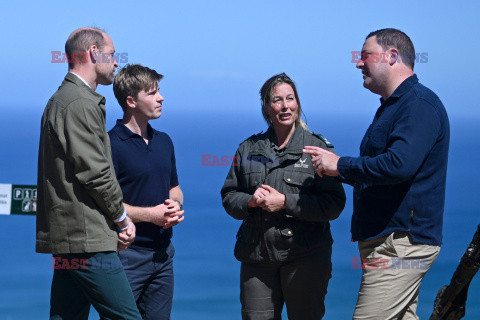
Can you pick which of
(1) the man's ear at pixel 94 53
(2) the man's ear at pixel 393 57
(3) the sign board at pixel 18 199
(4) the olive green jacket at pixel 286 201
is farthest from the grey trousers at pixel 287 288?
(1) the man's ear at pixel 94 53

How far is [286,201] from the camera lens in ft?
11.2

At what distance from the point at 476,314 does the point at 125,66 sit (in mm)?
6009

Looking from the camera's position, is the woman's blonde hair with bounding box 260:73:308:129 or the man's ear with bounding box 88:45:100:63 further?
the woman's blonde hair with bounding box 260:73:308:129

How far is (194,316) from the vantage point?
838cm

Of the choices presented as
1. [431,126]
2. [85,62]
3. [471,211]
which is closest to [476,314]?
[431,126]

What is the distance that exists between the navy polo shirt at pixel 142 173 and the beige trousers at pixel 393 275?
3.52ft

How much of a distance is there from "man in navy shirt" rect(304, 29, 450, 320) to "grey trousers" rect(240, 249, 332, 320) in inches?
14.6

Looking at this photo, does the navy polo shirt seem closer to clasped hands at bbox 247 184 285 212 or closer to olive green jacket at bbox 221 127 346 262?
olive green jacket at bbox 221 127 346 262

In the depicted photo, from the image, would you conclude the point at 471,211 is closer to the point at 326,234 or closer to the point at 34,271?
the point at 34,271

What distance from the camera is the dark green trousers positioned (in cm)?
295

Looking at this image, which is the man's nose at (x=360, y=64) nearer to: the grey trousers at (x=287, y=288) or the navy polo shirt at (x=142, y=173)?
the grey trousers at (x=287, y=288)

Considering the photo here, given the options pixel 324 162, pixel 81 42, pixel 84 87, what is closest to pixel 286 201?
pixel 324 162

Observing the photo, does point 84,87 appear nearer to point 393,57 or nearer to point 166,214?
point 166,214

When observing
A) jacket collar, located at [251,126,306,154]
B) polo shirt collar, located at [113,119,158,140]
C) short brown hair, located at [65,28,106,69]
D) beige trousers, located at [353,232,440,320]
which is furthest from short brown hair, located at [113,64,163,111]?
beige trousers, located at [353,232,440,320]
